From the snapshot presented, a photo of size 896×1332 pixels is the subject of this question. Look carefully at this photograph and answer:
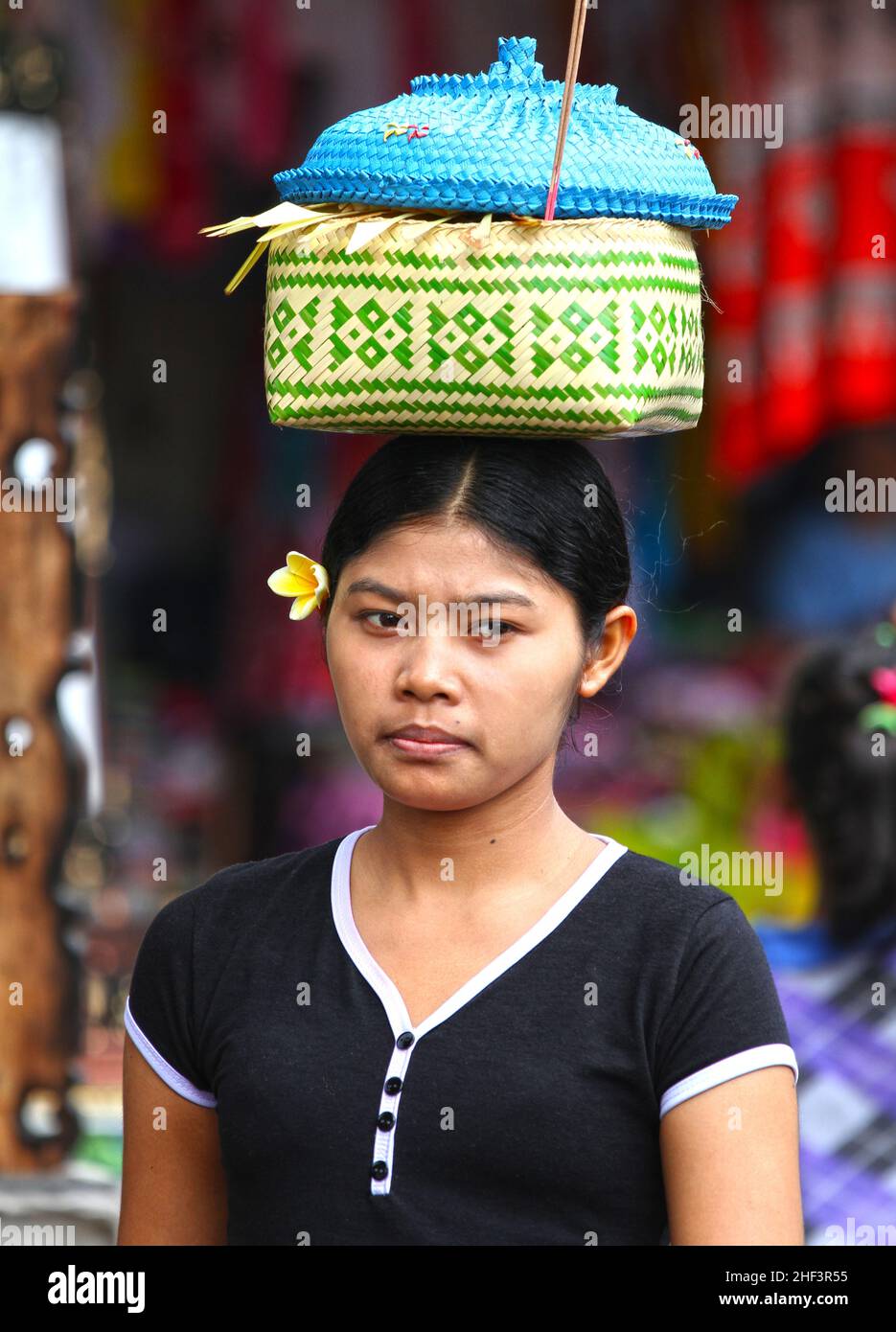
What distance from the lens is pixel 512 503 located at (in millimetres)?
1857

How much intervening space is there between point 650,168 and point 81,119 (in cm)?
270

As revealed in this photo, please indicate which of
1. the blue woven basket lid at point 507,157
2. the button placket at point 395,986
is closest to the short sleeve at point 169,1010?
the button placket at point 395,986

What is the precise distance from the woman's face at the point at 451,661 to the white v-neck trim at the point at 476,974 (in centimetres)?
14

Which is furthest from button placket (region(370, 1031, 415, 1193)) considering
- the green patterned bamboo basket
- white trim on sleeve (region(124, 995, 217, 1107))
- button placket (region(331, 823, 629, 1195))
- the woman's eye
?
the green patterned bamboo basket

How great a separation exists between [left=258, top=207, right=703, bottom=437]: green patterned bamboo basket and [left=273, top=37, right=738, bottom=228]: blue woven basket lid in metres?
0.03

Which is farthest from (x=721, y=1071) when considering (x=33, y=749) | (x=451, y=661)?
(x=33, y=749)

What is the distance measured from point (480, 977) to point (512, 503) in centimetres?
49

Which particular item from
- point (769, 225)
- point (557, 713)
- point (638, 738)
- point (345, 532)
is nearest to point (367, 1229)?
point (557, 713)

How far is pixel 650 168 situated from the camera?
72.5 inches

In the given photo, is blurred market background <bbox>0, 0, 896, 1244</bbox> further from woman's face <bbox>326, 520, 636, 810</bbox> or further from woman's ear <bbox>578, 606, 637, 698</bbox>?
woman's face <bbox>326, 520, 636, 810</bbox>

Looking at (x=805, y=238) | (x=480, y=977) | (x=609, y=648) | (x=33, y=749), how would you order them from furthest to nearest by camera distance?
(x=33, y=749) < (x=805, y=238) < (x=609, y=648) < (x=480, y=977)

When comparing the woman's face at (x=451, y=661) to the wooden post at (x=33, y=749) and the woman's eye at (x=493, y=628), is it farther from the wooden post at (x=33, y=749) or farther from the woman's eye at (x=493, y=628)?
the wooden post at (x=33, y=749)

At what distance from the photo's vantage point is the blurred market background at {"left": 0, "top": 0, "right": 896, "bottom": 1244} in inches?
165

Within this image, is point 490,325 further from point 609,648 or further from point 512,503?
point 609,648
